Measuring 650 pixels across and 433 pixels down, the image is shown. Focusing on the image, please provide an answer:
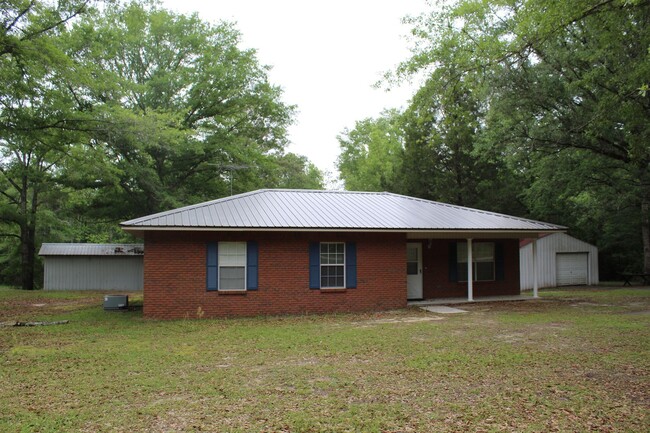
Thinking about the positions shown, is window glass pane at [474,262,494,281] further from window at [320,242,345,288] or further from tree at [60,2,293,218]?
tree at [60,2,293,218]

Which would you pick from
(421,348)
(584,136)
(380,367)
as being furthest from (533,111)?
(380,367)

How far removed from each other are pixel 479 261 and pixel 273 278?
310 inches

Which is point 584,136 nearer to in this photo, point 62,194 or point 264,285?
point 264,285

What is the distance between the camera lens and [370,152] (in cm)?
4638

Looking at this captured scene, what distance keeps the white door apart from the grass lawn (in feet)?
13.6

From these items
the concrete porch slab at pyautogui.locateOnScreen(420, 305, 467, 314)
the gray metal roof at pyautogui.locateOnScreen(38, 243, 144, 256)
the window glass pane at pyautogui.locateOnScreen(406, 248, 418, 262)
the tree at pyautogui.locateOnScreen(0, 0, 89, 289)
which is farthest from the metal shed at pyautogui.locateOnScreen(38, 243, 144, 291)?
the concrete porch slab at pyautogui.locateOnScreen(420, 305, 467, 314)

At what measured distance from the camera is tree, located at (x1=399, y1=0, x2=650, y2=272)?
441 inches

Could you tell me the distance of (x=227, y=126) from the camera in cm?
3011

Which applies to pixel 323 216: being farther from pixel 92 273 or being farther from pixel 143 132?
pixel 92 273

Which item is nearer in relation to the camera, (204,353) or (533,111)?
(204,353)

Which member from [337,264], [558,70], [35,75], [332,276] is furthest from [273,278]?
[558,70]

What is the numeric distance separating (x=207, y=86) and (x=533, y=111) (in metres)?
16.8

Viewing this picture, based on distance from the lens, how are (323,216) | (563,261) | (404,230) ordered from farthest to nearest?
(563,261)
(323,216)
(404,230)

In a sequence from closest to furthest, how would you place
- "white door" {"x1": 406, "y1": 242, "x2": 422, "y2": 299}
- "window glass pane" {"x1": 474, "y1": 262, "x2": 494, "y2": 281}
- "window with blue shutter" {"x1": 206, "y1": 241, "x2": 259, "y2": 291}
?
"window with blue shutter" {"x1": 206, "y1": 241, "x2": 259, "y2": 291}
"white door" {"x1": 406, "y1": 242, "x2": 422, "y2": 299}
"window glass pane" {"x1": 474, "y1": 262, "x2": 494, "y2": 281}
